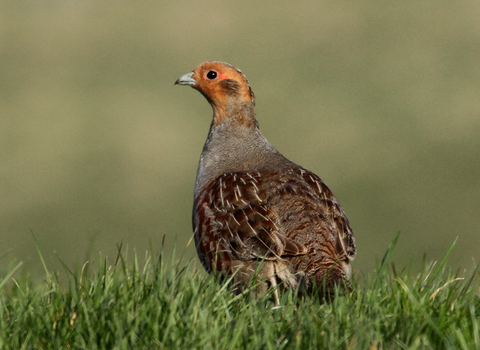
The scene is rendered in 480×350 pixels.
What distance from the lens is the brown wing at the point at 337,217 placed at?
4828 mm

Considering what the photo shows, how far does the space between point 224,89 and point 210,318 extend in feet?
11.1

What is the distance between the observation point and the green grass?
2.96 m

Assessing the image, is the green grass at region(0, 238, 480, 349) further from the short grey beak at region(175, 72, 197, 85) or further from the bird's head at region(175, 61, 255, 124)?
the short grey beak at region(175, 72, 197, 85)

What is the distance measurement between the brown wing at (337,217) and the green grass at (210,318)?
94cm

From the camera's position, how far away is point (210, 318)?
3234 mm

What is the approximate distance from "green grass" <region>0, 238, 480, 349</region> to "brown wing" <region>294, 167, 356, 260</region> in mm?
940

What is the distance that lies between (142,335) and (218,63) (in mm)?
3803

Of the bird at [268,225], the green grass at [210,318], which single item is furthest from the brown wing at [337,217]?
the green grass at [210,318]

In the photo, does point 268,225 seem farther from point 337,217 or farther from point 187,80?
point 187,80

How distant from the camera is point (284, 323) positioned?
3.21 m

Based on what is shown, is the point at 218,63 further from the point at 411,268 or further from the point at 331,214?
the point at 411,268

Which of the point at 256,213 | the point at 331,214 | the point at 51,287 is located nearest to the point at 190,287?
the point at 51,287

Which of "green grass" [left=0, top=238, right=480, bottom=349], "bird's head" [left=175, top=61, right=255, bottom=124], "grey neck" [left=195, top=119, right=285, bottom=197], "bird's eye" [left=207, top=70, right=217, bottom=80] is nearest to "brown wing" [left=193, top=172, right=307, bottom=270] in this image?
"grey neck" [left=195, top=119, right=285, bottom=197]

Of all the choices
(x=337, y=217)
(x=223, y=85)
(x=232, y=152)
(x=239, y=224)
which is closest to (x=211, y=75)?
(x=223, y=85)
